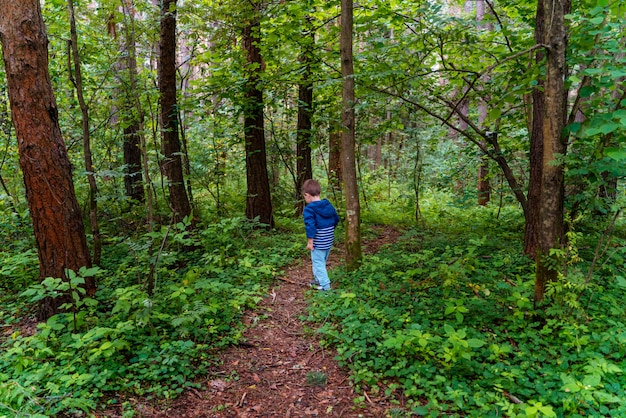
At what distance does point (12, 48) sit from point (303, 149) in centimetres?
642

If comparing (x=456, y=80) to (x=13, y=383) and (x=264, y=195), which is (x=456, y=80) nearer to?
(x=264, y=195)

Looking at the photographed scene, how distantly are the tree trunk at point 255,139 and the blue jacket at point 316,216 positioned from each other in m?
2.43

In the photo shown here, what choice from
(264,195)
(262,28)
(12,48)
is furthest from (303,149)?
(12,48)

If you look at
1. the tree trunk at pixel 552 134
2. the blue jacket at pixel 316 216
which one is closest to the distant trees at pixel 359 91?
the tree trunk at pixel 552 134

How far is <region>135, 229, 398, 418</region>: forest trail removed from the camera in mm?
3322

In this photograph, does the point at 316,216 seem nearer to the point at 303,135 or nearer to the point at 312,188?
the point at 312,188

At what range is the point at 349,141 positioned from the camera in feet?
18.7

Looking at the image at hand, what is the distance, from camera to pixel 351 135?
572cm

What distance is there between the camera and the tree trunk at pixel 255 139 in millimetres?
7953

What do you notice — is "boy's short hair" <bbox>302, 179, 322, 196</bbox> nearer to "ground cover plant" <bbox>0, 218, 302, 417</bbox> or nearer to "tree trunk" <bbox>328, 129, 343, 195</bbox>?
"ground cover plant" <bbox>0, 218, 302, 417</bbox>

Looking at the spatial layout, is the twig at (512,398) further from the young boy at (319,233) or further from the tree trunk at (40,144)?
the tree trunk at (40,144)

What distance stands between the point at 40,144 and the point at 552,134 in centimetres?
582

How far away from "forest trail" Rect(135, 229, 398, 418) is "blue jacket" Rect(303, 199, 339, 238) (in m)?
1.24

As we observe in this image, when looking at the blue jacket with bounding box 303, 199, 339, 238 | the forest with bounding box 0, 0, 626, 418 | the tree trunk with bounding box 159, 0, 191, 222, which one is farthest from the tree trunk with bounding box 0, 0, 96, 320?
the blue jacket with bounding box 303, 199, 339, 238
